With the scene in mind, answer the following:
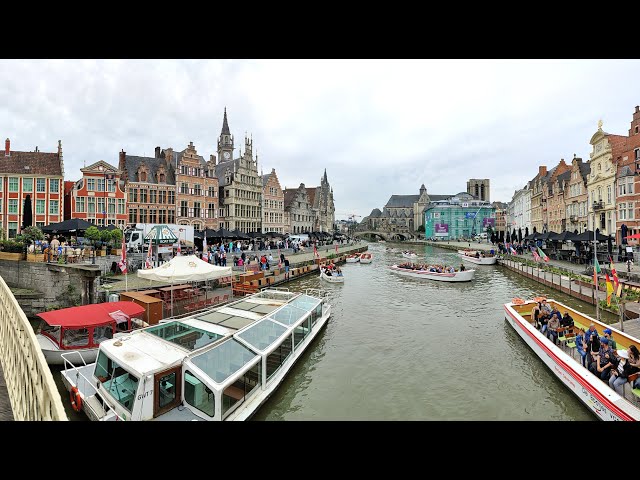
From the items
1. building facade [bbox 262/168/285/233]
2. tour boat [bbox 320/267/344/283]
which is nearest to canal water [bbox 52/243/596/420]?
tour boat [bbox 320/267/344/283]

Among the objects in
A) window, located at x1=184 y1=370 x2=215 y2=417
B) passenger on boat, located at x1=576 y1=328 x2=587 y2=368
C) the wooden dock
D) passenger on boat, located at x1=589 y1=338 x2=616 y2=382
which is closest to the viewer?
the wooden dock

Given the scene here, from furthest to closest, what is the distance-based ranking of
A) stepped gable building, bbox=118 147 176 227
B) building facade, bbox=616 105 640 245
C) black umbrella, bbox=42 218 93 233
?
stepped gable building, bbox=118 147 176 227, building facade, bbox=616 105 640 245, black umbrella, bbox=42 218 93 233

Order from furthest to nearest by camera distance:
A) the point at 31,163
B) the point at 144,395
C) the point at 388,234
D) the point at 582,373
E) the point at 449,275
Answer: the point at 388,234, the point at 31,163, the point at 449,275, the point at 582,373, the point at 144,395

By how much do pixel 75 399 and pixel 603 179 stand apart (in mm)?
49655

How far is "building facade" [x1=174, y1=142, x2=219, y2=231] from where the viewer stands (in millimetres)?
46469

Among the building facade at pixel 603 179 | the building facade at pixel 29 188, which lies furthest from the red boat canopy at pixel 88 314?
the building facade at pixel 603 179

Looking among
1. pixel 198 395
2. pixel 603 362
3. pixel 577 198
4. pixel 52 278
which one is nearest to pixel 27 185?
pixel 52 278

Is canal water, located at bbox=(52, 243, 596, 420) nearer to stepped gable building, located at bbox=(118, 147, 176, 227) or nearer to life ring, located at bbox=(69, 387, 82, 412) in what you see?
A: life ring, located at bbox=(69, 387, 82, 412)

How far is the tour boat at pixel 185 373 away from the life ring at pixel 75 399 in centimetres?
2

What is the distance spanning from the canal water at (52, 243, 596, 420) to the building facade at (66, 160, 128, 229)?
31.9 m

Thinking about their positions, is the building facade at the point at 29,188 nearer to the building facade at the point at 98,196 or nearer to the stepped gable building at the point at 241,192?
the building facade at the point at 98,196

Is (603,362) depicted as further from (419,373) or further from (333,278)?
(333,278)

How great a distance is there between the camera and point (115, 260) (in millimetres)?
22750

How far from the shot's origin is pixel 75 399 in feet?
28.4
